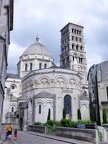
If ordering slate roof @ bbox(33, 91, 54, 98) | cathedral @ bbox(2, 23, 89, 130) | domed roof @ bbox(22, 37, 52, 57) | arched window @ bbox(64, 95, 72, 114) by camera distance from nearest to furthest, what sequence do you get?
cathedral @ bbox(2, 23, 89, 130), slate roof @ bbox(33, 91, 54, 98), arched window @ bbox(64, 95, 72, 114), domed roof @ bbox(22, 37, 52, 57)

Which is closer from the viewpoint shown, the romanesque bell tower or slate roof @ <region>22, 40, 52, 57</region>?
slate roof @ <region>22, 40, 52, 57</region>

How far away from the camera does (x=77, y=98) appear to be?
39.7m

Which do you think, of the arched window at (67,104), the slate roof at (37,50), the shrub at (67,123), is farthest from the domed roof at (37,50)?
the shrub at (67,123)

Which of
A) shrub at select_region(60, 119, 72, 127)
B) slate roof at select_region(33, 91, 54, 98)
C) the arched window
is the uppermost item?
slate roof at select_region(33, 91, 54, 98)

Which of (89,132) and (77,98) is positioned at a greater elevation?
(77,98)

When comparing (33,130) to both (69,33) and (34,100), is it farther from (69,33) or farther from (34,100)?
(69,33)

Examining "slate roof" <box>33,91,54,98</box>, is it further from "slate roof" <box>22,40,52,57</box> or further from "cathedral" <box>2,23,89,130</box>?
"slate roof" <box>22,40,52,57</box>

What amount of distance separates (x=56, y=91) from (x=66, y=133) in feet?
65.2

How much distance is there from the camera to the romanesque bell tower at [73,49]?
64.9 m

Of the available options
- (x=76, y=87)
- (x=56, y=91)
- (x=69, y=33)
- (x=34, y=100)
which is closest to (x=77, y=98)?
(x=76, y=87)

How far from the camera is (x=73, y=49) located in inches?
2672

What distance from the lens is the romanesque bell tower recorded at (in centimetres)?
6488

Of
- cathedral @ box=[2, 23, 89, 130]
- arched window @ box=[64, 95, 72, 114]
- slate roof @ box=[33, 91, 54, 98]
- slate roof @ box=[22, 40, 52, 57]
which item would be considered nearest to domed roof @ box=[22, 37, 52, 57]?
slate roof @ box=[22, 40, 52, 57]

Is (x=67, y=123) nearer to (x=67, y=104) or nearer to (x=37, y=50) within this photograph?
(x=67, y=104)
